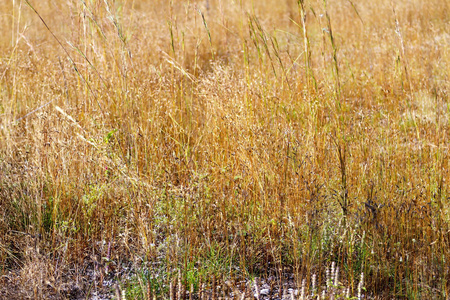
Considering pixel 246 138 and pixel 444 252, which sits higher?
pixel 246 138

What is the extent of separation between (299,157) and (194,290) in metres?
0.86

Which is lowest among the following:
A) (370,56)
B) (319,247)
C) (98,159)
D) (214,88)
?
(319,247)

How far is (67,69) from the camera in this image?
3.59 metres

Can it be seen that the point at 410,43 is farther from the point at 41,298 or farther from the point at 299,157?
the point at 41,298

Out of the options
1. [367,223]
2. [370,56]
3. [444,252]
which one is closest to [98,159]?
[367,223]

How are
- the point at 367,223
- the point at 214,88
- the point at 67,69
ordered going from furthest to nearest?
the point at 67,69 < the point at 214,88 < the point at 367,223

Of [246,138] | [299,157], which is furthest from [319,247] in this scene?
[246,138]

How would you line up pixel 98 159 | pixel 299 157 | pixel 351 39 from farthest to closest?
pixel 351 39, pixel 98 159, pixel 299 157

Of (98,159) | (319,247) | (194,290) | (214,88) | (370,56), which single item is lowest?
(194,290)

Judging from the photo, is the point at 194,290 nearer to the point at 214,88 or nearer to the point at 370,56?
the point at 214,88

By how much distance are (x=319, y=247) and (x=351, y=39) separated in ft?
14.3

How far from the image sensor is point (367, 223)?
6.55ft

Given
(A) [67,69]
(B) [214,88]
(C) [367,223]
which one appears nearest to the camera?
(C) [367,223]

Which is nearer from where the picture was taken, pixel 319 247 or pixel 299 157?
pixel 319 247
